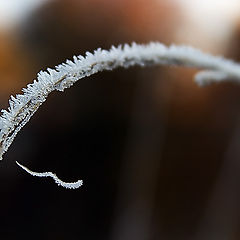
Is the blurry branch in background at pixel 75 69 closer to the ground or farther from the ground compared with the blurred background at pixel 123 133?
closer to the ground

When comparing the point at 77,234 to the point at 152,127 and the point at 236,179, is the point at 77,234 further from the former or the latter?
the point at 236,179

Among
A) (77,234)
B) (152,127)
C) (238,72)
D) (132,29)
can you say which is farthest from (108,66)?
(132,29)

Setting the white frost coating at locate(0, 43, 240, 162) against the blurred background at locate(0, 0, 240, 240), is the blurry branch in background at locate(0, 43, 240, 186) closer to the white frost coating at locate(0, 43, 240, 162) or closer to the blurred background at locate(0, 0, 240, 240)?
the white frost coating at locate(0, 43, 240, 162)

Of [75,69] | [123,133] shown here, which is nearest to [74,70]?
[75,69]

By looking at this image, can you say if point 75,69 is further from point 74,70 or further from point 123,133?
point 123,133

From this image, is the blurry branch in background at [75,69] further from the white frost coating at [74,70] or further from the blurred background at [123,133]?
the blurred background at [123,133]

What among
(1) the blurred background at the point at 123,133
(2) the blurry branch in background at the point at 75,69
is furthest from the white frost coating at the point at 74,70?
(1) the blurred background at the point at 123,133
